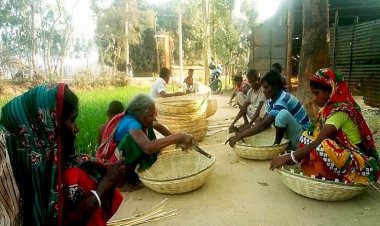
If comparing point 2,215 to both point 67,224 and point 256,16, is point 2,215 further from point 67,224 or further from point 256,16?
point 256,16

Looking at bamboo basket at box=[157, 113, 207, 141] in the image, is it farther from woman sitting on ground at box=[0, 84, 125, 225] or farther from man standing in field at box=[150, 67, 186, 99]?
woman sitting on ground at box=[0, 84, 125, 225]

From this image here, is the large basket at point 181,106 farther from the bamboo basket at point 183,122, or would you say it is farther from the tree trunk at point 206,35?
the tree trunk at point 206,35

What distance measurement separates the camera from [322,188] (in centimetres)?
242

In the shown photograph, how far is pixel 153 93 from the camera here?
5508mm

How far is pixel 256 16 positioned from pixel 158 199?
88.5 ft

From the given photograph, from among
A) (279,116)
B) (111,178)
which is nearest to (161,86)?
(279,116)

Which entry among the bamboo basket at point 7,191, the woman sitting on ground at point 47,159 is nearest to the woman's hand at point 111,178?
the woman sitting on ground at point 47,159

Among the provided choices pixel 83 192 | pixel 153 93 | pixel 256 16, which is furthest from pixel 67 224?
pixel 256 16

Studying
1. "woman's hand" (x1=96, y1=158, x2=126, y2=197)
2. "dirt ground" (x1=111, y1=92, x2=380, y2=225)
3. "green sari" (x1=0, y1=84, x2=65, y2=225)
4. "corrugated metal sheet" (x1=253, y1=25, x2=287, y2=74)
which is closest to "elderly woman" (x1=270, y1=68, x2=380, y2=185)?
"dirt ground" (x1=111, y1=92, x2=380, y2=225)

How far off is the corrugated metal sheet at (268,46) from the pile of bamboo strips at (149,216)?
8445 millimetres

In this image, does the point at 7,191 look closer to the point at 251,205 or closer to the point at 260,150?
the point at 251,205

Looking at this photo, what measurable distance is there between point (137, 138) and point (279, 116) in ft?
5.40

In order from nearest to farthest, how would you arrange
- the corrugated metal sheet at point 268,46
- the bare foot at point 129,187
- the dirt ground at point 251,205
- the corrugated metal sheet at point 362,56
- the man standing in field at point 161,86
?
the dirt ground at point 251,205, the bare foot at point 129,187, the man standing in field at point 161,86, the corrugated metal sheet at point 362,56, the corrugated metal sheet at point 268,46

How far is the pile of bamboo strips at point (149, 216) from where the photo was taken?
2.34 meters
